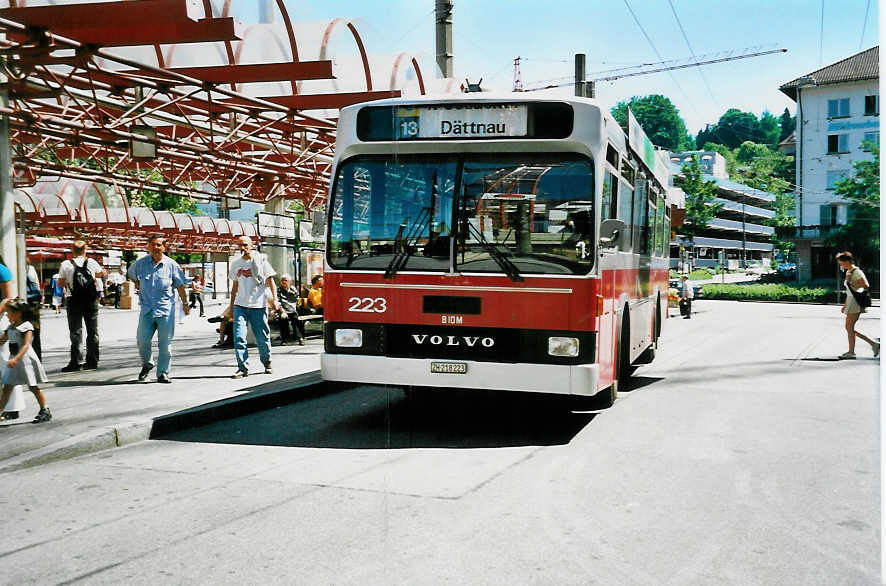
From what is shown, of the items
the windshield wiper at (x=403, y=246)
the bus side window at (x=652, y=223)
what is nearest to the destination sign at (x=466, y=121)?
the windshield wiper at (x=403, y=246)

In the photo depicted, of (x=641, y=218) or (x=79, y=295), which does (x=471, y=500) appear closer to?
(x=641, y=218)

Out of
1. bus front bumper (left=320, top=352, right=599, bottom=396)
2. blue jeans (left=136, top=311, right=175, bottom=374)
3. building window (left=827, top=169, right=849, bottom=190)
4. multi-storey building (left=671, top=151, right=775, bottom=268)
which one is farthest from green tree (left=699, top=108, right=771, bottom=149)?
multi-storey building (left=671, top=151, right=775, bottom=268)

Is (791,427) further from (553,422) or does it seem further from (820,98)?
(820,98)

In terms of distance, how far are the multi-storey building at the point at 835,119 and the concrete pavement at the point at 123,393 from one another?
20.7 ft

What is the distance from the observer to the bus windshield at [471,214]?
25.5 ft

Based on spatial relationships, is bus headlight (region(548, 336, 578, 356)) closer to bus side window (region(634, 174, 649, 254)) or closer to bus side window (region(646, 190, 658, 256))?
bus side window (region(634, 174, 649, 254))

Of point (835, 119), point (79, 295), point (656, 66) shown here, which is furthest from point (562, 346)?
point (656, 66)

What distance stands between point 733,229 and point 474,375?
70346 mm

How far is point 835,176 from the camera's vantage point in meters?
9.30

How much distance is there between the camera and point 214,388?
10.6 meters

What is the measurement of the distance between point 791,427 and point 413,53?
11.0 m

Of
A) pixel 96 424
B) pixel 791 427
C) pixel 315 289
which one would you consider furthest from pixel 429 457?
pixel 315 289

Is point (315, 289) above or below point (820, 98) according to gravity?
below

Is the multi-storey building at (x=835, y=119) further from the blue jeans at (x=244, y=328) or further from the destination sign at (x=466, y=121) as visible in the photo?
the blue jeans at (x=244, y=328)
